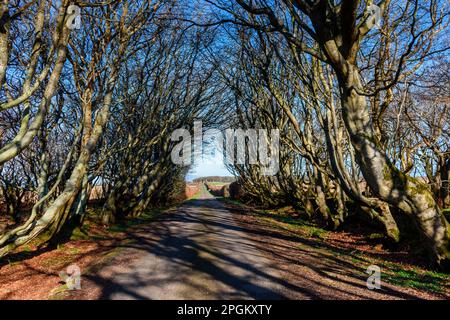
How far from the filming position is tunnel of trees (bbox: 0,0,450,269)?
6.49 meters

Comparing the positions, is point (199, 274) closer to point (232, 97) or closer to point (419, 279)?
point (419, 279)

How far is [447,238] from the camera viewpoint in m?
6.39

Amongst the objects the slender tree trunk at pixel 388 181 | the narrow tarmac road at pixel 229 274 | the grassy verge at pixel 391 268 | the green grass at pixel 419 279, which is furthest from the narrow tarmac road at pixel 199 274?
the slender tree trunk at pixel 388 181

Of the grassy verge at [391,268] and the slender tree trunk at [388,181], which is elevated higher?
the slender tree trunk at [388,181]

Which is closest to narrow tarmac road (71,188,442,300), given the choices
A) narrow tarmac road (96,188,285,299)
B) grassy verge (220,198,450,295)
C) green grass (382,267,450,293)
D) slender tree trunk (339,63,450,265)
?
narrow tarmac road (96,188,285,299)

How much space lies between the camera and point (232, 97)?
24.5 metres

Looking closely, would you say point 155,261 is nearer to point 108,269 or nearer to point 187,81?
point 108,269

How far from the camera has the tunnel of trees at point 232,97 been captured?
6.49 meters

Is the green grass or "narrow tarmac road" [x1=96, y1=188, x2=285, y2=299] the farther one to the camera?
the green grass

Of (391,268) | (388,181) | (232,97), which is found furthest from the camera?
(232,97)

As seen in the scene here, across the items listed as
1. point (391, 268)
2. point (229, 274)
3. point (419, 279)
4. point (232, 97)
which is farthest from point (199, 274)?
point (232, 97)

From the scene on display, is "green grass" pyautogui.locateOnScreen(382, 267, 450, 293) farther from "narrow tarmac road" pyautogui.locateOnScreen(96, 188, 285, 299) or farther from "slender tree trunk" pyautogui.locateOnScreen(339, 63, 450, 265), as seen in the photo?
"narrow tarmac road" pyautogui.locateOnScreen(96, 188, 285, 299)

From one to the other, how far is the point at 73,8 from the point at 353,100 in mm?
6554

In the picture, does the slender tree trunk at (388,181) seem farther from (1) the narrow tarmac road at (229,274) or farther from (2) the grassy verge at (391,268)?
(1) the narrow tarmac road at (229,274)
